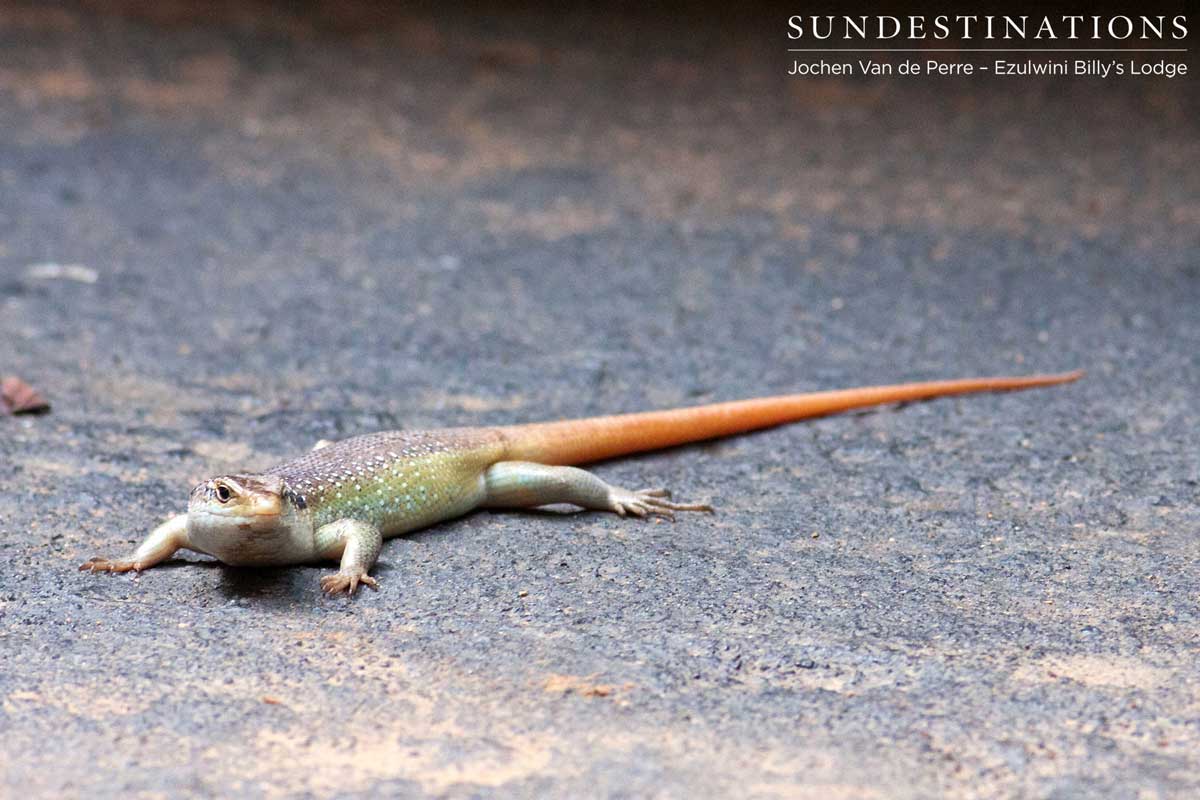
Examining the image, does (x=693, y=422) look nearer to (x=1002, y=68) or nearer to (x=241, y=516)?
(x=241, y=516)

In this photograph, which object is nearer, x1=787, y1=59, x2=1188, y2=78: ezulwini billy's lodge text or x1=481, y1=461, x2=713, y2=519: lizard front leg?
x1=481, y1=461, x2=713, y2=519: lizard front leg

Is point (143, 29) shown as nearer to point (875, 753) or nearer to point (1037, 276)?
point (1037, 276)

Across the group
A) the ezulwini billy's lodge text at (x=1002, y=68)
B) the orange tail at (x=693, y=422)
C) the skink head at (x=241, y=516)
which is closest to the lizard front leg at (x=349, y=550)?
the skink head at (x=241, y=516)

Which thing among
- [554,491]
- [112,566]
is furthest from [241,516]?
[554,491]

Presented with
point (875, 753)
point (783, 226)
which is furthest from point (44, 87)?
point (875, 753)

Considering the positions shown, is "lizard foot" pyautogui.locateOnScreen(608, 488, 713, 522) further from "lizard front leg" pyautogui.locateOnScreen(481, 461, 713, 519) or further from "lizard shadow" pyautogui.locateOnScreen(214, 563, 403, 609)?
"lizard shadow" pyautogui.locateOnScreen(214, 563, 403, 609)

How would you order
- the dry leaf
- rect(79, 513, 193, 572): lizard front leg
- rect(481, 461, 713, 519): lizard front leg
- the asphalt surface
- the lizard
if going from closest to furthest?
1. the asphalt surface
2. the lizard
3. rect(79, 513, 193, 572): lizard front leg
4. rect(481, 461, 713, 519): lizard front leg
5. the dry leaf

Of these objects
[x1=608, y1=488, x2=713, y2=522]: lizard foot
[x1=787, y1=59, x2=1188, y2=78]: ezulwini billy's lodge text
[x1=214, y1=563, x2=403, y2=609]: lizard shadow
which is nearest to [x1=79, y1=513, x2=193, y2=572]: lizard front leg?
[x1=214, y1=563, x2=403, y2=609]: lizard shadow
